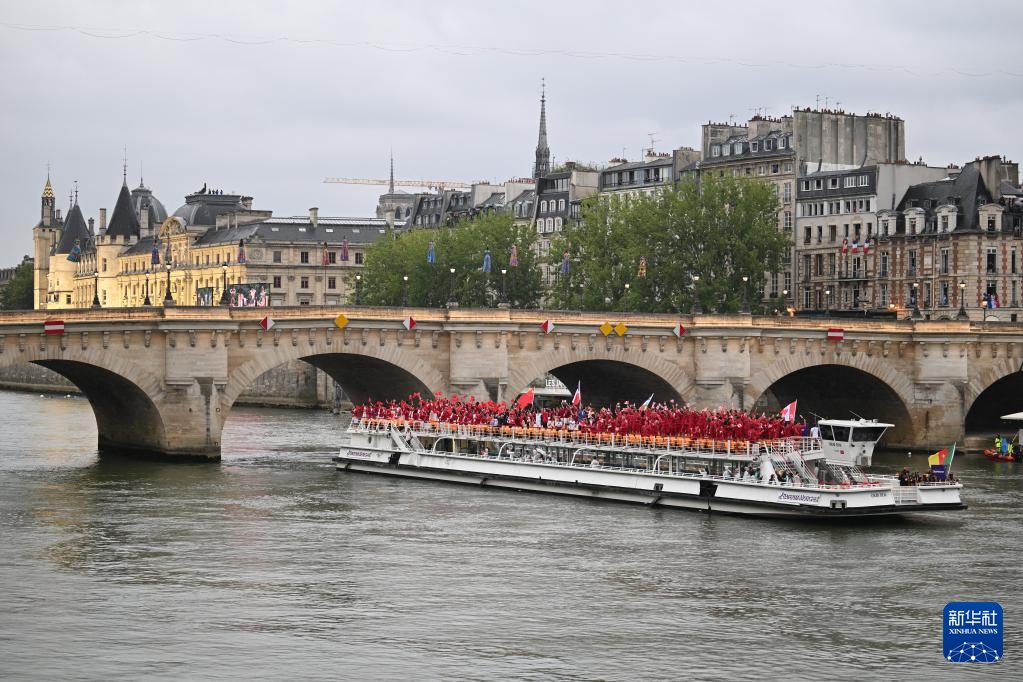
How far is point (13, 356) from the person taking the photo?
69062 millimetres

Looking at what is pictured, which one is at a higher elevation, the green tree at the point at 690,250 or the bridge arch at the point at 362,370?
the green tree at the point at 690,250

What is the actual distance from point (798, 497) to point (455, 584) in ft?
53.2

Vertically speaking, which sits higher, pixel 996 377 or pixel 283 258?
pixel 283 258

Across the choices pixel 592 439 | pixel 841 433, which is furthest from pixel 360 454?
pixel 841 433

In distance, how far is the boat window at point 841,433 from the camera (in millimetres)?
74125

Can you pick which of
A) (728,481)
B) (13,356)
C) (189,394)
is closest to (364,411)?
(189,394)

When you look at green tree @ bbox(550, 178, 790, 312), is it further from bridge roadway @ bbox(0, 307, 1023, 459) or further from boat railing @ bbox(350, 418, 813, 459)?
boat railing @ bbox(350, 418, 813, 459)

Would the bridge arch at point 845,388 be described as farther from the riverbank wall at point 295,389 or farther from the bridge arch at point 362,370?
the riverbank wall at point 295,389

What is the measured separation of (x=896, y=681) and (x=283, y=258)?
122391 millimetres

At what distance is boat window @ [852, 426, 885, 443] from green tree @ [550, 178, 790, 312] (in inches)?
1360

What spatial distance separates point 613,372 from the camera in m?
86.9

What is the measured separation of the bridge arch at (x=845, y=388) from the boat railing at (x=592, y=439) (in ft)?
52.6

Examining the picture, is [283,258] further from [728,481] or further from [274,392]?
[728,481]

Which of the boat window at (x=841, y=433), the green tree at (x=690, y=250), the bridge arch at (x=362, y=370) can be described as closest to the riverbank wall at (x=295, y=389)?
the green tree at (x=690, y=250)
